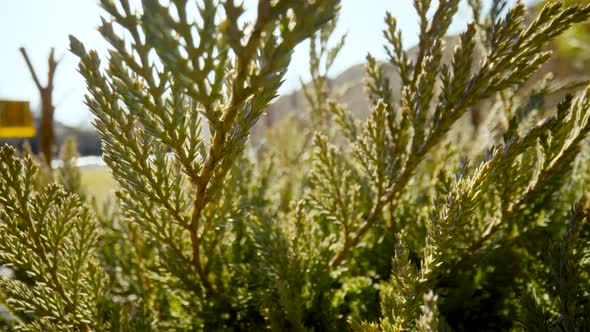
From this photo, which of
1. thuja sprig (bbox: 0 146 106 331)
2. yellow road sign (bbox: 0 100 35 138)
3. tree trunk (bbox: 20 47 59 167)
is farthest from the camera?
tree trunk (bbox: 20 47 59 167)

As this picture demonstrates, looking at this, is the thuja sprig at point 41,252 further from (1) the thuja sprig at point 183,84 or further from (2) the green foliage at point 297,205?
(1) the thuja sprig at point 183,84

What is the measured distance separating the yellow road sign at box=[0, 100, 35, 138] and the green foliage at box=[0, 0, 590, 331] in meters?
0.64

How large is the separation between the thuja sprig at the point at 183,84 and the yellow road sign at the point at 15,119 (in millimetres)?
1118

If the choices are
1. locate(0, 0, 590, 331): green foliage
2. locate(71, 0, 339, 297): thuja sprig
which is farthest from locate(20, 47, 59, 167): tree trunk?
locate(71, 0, 339, 297): thuja sprig

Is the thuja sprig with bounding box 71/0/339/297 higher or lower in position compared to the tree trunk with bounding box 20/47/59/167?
lower

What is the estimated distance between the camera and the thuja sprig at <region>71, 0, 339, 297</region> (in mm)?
359

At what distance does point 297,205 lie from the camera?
75cm

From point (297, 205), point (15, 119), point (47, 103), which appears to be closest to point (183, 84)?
point (297, 205)

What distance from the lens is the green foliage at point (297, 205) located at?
1.33 feet

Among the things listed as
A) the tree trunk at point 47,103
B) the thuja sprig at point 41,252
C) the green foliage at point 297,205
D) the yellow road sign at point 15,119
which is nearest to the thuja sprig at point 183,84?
the green foliage at point 297,205

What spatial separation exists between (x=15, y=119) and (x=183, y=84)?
4.71ft

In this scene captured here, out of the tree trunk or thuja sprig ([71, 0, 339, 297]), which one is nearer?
thuja sprig ([71, 0, 339, 297])

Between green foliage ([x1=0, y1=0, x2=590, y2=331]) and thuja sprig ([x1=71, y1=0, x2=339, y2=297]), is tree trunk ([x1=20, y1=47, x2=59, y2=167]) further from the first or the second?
thuja sprig ([x1=71, y1=0, x2=339, y2=297])

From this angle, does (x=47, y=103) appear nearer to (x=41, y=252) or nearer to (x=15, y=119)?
(x=15, y=119)
